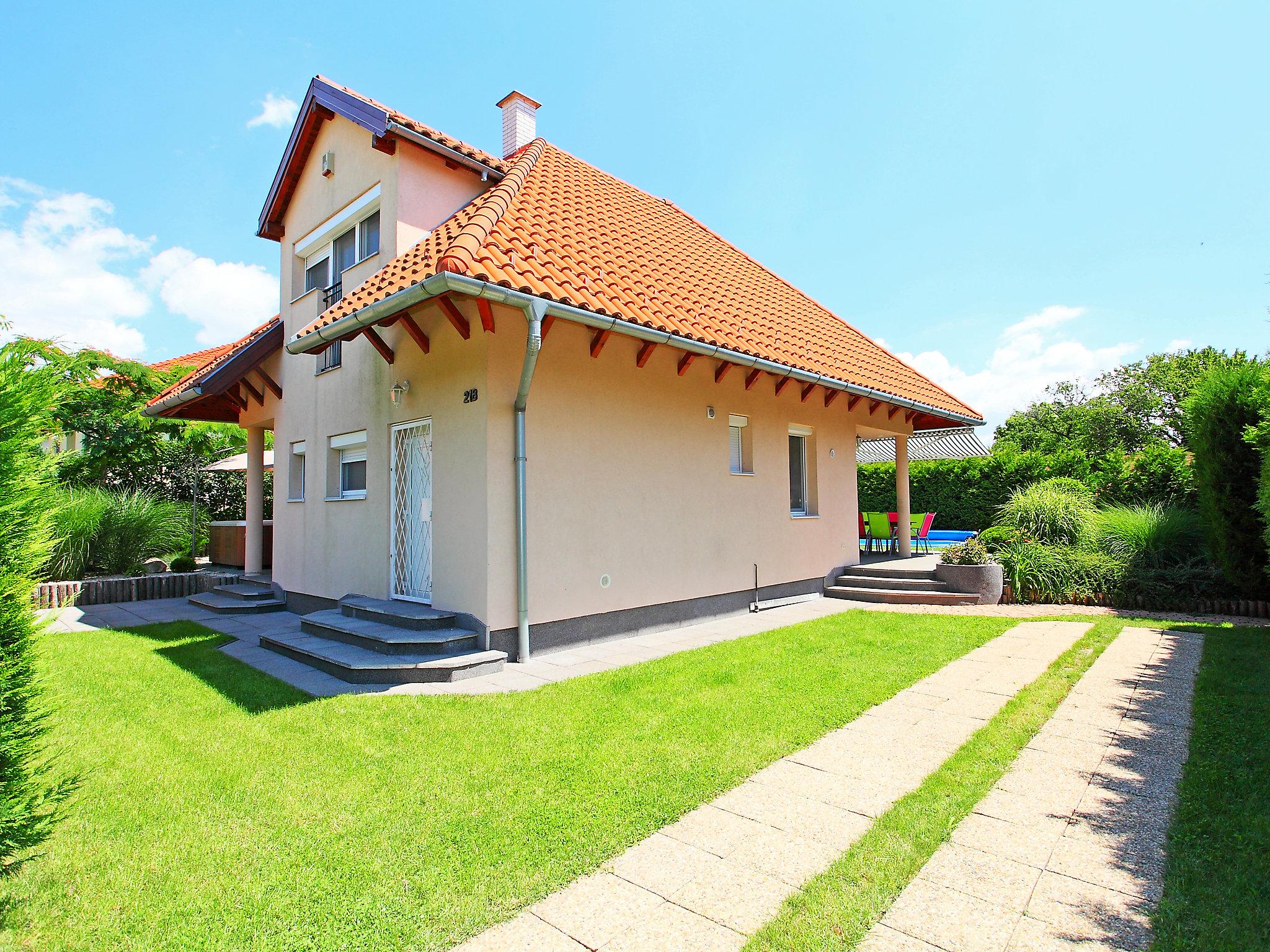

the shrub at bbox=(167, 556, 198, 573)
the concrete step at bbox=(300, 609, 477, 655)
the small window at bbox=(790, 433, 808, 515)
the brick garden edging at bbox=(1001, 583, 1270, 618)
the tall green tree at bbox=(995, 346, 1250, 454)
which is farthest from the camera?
the tall green tree at bbox=(995, 346, 1250, 454)

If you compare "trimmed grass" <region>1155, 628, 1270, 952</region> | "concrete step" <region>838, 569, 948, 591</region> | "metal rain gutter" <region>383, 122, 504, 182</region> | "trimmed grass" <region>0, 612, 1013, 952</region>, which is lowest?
"trimmed grass" <region>0, 612, 1013, 952</region>

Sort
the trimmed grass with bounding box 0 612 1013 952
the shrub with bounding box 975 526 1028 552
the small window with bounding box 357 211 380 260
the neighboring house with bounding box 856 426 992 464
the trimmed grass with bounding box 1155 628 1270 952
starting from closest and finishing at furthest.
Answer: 1. the trimmed grass with bounding box 1155 628 1270 952
2. the trimmed grass with bounding box 0 612 1013 952
3. the small window with bounding box 357 211 380 260
4. the shrub with bounding box 975 526 1028 552
5. the neighboring house with bounding box 856 426 992 464

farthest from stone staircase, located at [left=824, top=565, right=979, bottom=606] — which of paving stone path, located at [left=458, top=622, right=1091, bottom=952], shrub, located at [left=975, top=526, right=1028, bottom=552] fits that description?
paving stone path, located at [left=458, top=622, right=1091, bottom=952]

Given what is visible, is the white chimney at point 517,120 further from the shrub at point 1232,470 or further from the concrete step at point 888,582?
the shrub at point 1232,470

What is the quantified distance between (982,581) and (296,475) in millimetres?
11588

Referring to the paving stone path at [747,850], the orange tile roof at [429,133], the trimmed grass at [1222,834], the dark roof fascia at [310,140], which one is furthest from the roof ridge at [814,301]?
the paving stone path at [747,850]

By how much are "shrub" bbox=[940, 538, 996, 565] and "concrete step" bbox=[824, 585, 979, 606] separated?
0.55 m

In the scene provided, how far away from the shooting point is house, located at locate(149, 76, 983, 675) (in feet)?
22.4

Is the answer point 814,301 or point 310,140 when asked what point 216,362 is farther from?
point 814,301

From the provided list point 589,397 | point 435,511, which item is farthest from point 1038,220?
point 435,511

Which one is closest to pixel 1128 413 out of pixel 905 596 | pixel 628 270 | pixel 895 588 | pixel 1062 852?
pixel 895 588

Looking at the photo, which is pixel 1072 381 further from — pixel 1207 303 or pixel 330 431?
pixel 330 431

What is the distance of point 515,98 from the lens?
37.6 ft

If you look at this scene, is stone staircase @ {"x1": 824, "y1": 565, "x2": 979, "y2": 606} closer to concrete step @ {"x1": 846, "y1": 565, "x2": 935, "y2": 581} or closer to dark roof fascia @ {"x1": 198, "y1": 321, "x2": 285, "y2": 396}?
concrete step @ {"x1": 846, "y1": 565, "x2": 935, "y2": 581}
